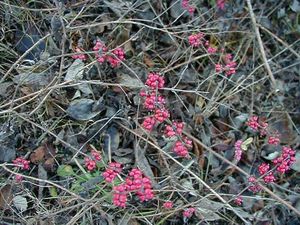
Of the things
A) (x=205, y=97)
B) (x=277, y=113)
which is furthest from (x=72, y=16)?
(x=277, y=113)

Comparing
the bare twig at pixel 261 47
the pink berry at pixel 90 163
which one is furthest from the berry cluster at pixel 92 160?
the bare twig at pixel 261 47

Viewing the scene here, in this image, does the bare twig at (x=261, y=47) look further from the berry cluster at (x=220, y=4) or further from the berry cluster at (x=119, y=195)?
the berry cluster at (x=119, y=195)

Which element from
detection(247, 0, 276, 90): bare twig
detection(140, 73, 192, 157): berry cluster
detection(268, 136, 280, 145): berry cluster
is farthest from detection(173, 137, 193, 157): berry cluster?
detection(247, 0, 276, 90): bare twig

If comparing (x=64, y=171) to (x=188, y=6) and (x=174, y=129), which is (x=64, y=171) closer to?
(x=174, y=129)

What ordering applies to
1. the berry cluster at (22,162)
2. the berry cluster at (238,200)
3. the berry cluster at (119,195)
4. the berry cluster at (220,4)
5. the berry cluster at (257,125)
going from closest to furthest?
1. the berry cluster at (119,195)
2. the berry cluster at (22,162)
3. the berry cluster at (238,200)
4. the berry cluster at (257,125)
5. the berry cluster at (220,4)

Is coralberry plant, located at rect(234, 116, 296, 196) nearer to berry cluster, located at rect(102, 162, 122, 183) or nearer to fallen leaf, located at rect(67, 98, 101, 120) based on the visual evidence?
berry cluster, located at rect(102, 162, 122, 183)

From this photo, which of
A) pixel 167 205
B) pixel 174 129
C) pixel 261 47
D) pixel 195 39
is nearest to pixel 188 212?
pixel 167 205

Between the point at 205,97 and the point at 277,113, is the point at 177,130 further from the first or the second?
the point at 277,113
